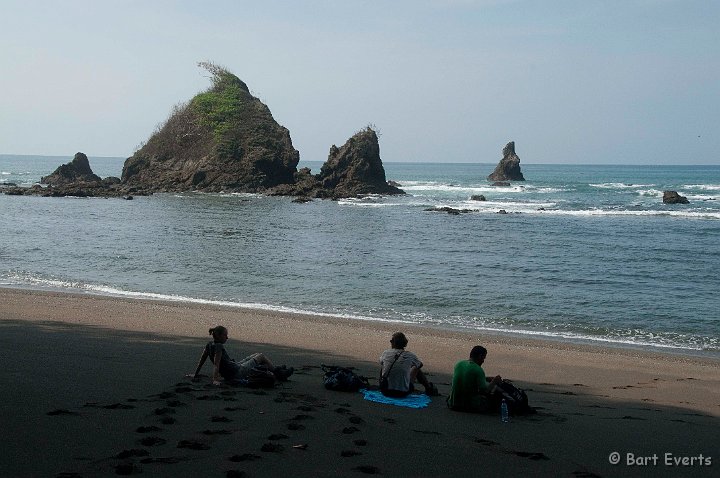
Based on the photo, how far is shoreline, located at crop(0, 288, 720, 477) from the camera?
21.6ft

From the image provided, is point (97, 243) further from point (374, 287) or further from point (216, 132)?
point (216, 132)

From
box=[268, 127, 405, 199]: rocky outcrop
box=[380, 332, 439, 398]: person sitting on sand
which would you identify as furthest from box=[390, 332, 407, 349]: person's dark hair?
box=[268, 127, 405, 199]: rocky outcrop

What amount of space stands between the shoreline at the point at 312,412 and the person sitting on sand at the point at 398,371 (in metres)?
0.43

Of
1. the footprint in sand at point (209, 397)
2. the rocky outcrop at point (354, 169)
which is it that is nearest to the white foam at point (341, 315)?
the footprint in sand at point (209, 397)

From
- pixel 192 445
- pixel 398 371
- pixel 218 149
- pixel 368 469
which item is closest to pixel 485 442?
pixel 368 469

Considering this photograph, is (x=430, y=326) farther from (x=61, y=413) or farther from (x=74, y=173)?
(x=74, y=173)

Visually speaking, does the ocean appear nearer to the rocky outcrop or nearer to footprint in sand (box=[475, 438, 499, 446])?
footprint in sand (box=[475, 438, 499, 446])

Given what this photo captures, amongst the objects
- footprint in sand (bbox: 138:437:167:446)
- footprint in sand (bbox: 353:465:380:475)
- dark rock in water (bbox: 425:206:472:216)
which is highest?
dark rock in water (bbox: 425:206:472:216)

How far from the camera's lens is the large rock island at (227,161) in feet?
223

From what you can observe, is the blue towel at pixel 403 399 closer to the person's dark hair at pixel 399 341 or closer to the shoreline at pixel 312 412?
the shoreline at pixel 312 412

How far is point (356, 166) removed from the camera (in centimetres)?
6869

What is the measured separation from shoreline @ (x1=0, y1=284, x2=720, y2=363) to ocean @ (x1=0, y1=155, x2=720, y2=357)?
115 mm

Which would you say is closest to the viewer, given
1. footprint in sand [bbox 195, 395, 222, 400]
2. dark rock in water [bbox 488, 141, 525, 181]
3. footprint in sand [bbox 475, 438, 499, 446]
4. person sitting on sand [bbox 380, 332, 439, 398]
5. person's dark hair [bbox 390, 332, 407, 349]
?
footprint in sand [bbox 475, 438, 499, 446]

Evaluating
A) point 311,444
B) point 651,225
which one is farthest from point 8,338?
point 651,225
